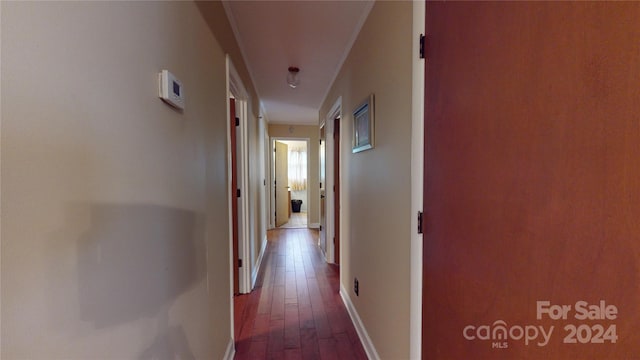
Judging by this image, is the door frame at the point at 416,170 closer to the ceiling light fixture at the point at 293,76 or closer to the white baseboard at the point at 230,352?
the white baseboard at the point at 230,352

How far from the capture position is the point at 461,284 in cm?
85

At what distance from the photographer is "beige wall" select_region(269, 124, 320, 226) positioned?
6.00m

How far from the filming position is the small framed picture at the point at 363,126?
1779mm

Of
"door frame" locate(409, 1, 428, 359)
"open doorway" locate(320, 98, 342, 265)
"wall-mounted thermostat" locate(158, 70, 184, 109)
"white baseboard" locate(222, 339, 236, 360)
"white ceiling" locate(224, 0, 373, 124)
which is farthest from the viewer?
"open doorway" locate(320, 98, 342, 265)

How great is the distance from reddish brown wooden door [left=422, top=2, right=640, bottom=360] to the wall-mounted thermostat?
96 cm

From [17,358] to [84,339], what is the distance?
0.14m

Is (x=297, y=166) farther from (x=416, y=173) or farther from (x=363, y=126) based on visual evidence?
(x=416, y=173)

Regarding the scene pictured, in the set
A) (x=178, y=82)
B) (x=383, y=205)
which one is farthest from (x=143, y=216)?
(x=383, y=205)

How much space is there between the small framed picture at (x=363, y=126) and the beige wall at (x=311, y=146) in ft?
12.6

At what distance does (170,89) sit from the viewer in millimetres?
912

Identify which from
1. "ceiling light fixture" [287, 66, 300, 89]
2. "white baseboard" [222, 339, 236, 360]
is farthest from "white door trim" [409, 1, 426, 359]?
"ceiling light fixture" [287, 66, 300, 89]

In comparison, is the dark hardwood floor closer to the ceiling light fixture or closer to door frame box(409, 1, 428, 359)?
door frame box(409, 1, 428, 359)

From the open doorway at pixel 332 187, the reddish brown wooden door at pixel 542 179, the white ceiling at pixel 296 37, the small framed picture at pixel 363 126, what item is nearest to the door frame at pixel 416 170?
the reddish brown wooden door at pixel 542 179

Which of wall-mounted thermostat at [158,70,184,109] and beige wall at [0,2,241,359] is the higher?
wall-mounted thermostat at [158,70,184,109]
